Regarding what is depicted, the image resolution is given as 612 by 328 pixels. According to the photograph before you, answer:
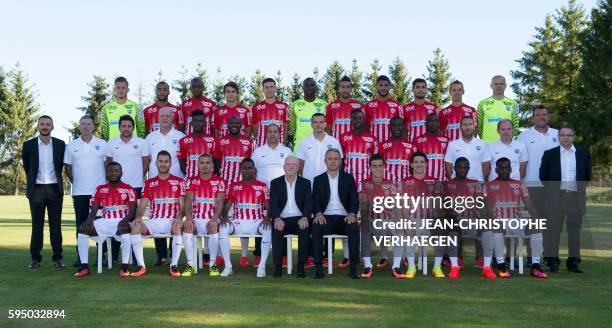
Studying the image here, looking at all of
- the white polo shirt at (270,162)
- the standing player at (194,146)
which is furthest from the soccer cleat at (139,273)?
the white polo shirt at (270,162)

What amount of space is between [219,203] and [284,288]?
1977 mm

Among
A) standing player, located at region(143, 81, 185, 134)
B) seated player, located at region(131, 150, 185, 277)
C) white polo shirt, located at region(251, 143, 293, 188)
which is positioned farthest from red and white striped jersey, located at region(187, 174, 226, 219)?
standing player, located at region(143, 81, 185, 134)

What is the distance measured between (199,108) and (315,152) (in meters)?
2.19

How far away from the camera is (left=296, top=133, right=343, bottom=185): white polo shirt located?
33.2ft

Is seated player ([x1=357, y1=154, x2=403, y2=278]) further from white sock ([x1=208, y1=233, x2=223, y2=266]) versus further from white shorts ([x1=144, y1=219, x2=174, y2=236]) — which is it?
white shorts ([x1=144, y1=219, x2=174, y2=236])

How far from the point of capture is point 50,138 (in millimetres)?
10086

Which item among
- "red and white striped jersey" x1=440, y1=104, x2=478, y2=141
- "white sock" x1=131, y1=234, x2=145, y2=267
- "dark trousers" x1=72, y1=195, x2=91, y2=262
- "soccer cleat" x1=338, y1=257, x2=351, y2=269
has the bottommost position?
"soccer cleat" x1=338, y1=257, x2=351, y2=269

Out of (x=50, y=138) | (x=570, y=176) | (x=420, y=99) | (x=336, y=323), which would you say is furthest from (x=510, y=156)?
(x=50, y=138)

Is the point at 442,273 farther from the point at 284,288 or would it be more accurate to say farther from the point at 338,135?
the point at 338,135

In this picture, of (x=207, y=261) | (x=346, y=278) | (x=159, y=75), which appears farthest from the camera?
(x=159, y=75)

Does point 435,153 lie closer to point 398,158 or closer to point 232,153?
point 398,158

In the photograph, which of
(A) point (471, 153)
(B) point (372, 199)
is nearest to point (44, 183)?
(B) point (372, 199)

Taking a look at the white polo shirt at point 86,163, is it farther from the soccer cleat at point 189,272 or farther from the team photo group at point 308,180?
the soccer cleat at point 189,272

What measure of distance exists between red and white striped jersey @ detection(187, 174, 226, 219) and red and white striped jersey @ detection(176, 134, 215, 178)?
0.66 m
